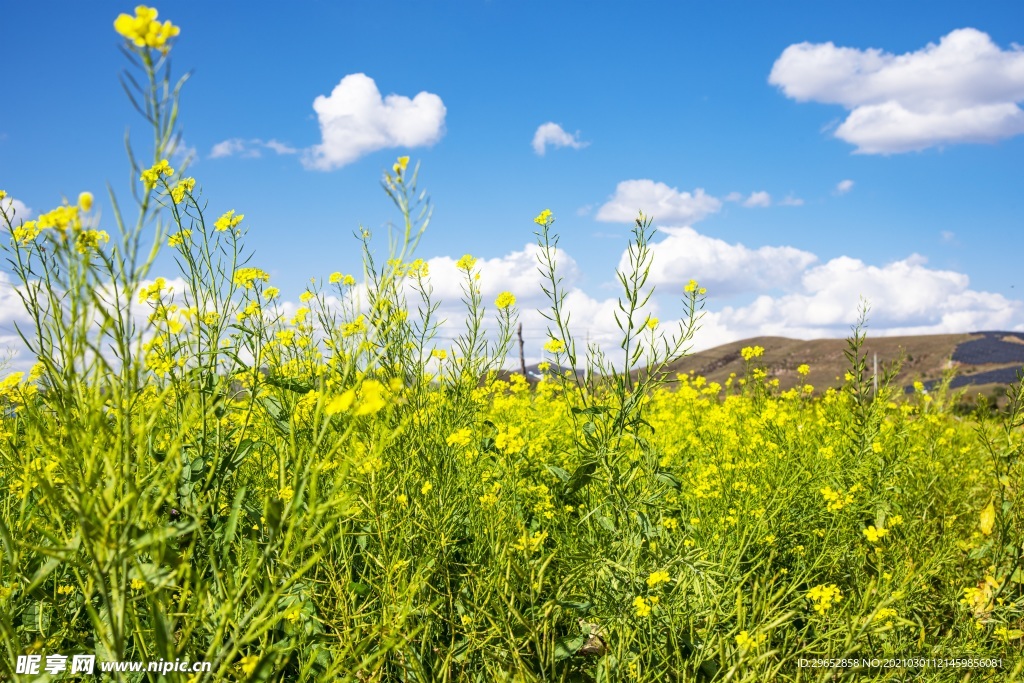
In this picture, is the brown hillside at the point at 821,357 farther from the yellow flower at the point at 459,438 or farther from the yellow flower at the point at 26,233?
the yellow flower at the point at 26,233

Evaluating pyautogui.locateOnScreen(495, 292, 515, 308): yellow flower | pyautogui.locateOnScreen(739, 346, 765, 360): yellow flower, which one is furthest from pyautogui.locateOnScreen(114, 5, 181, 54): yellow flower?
pyautogui.locateOnScreen(739, 346, 765, 360): yellow flower

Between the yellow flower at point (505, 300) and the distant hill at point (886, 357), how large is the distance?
17741 millimetres

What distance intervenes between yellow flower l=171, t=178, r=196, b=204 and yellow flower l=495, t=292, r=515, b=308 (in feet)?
4.17

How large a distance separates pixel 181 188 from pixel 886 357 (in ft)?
81.9

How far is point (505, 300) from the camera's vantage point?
9.32 feet

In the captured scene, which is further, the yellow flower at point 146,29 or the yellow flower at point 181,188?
the yellow flower at point 181,188

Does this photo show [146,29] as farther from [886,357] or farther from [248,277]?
[886,357]

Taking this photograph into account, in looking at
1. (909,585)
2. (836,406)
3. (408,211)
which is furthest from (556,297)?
(836,406)

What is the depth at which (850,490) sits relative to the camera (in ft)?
9.38

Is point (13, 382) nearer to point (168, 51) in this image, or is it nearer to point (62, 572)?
point (62, 572)

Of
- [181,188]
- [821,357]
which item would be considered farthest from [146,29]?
[821,357]

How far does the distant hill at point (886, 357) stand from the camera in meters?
20.7

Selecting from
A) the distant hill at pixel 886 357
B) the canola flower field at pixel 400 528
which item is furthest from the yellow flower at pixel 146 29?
the distant hill at pixel 886 357

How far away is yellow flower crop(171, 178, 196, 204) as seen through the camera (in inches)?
77.7
